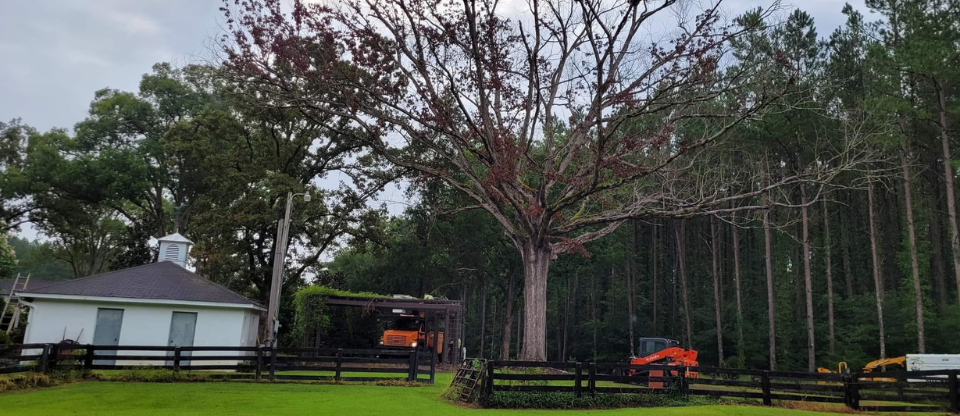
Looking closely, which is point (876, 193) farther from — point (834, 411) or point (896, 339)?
point (834, 411)

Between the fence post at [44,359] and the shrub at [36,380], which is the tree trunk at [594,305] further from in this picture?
the fence post at [44,359]

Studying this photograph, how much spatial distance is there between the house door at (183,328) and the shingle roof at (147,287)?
0.62 metres

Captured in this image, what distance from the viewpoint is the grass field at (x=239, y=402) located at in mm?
9188

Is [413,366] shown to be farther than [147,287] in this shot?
No

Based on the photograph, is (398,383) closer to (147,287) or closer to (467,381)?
(467,381)

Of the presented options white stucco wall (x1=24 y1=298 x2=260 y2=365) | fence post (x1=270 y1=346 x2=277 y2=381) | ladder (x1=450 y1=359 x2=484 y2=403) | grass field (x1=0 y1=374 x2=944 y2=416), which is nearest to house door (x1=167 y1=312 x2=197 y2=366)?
white stucco wall (x1=24 y1=298 x2=260 y2=365)

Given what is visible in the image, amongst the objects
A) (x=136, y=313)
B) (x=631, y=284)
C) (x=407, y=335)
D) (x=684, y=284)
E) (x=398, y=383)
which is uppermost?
(x=631, y=284)

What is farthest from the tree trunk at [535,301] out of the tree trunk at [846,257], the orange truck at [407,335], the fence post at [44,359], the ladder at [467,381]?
the tree trunk at [846,257]

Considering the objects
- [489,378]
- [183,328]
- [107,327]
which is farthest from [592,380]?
[107,327]

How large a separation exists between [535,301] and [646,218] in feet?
19.5

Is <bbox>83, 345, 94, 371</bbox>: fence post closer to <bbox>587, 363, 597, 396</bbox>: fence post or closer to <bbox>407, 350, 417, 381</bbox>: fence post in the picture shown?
<bbox>407, 350, 417, 381</bbox>: fence post

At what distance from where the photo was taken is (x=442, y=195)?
1356 inches

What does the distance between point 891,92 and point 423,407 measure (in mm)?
21764

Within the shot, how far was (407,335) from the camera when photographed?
944 inches
